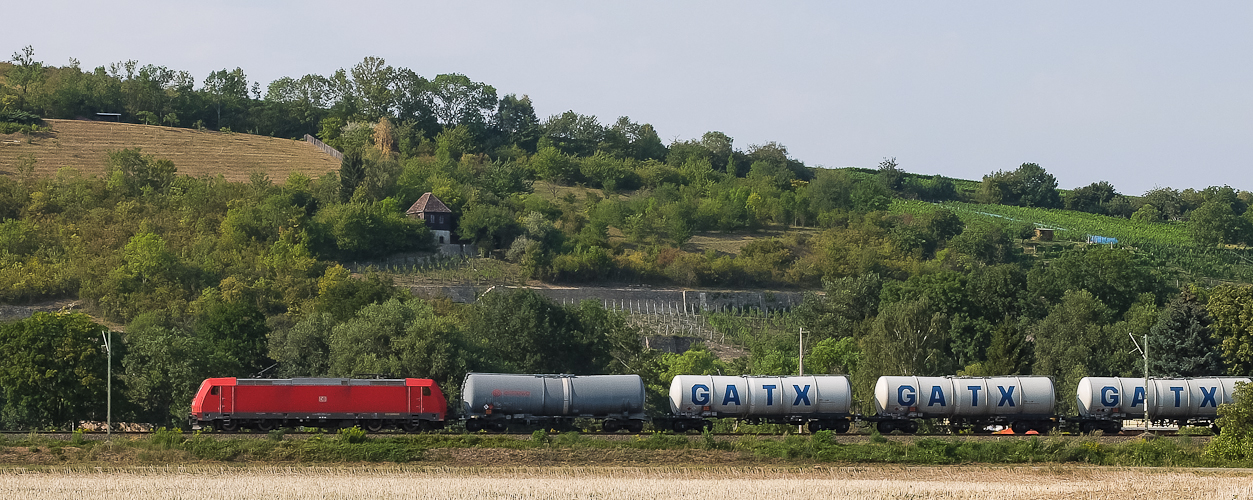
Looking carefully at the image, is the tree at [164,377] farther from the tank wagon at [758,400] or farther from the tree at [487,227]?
the tree at [487,227]

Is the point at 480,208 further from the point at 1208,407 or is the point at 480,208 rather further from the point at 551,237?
the point at 1208,407

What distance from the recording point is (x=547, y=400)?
4956 centimetres

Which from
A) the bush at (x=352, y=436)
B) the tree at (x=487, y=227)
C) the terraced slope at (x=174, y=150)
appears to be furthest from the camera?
the terraced slope at (x=174, y=150)

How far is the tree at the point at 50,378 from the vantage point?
188ft

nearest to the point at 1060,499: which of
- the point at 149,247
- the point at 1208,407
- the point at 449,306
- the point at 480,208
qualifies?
the point at 1208,407

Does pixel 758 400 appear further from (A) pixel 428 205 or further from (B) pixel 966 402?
(A) pixel 428 205

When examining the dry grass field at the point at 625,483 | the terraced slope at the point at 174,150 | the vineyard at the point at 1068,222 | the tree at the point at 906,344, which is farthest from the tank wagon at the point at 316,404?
the vineyard at the point at 1068,222

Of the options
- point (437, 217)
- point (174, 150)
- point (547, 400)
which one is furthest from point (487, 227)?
point (547, 400)

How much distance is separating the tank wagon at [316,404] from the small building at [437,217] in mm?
68990

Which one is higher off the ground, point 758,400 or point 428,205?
point 428,205

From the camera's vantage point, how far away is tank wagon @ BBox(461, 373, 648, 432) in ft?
161

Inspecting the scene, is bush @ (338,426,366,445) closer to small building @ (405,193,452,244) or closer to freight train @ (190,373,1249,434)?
freight train @ (190,373,1249,434)

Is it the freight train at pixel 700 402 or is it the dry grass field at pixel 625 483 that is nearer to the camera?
the dry grass field at pixel 625 483

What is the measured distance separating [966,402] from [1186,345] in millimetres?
18137
